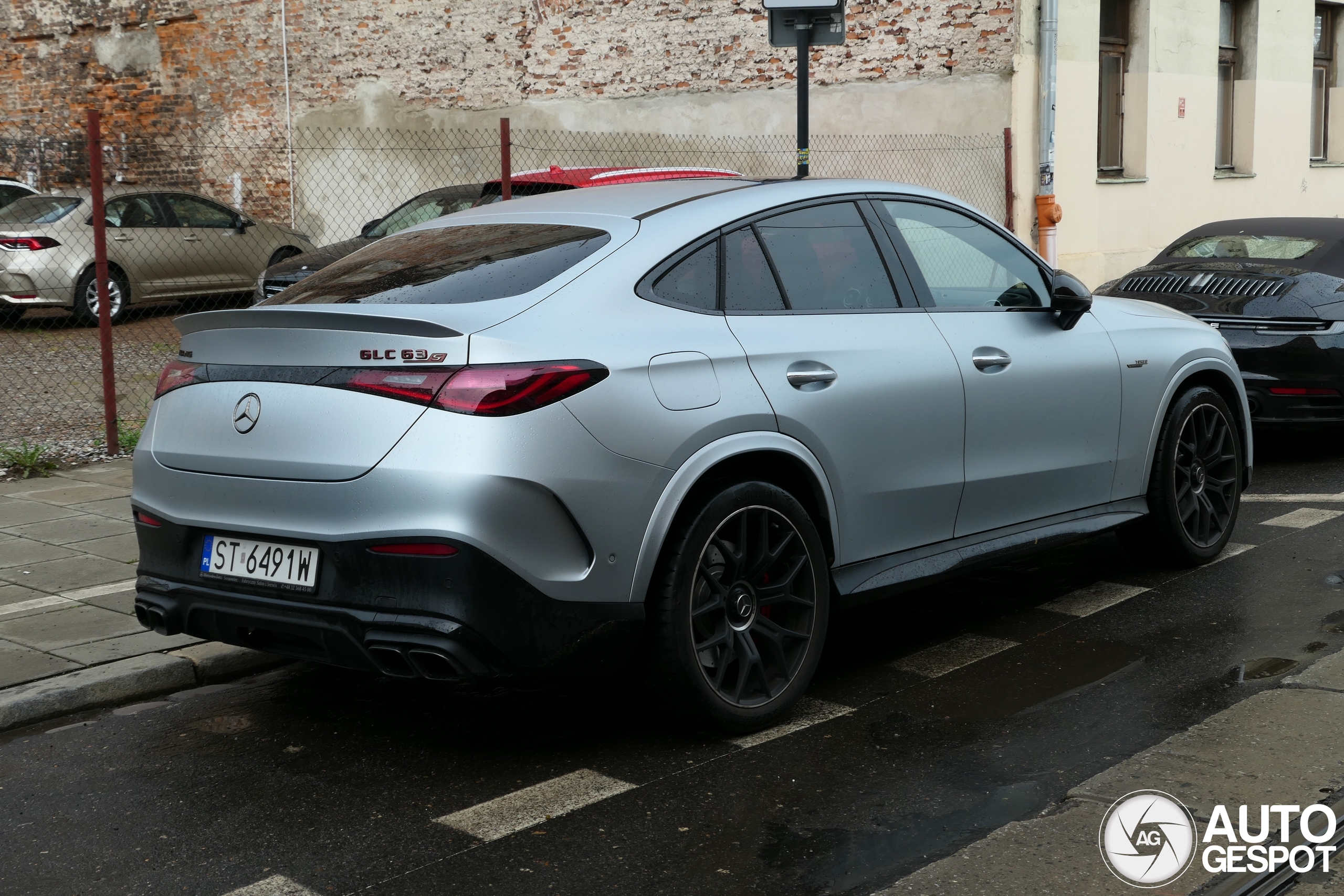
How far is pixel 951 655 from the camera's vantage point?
5250 mm

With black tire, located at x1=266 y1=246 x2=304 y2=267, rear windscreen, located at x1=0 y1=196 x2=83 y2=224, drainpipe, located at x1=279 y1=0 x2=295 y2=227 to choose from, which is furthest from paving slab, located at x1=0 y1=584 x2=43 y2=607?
drainpipe, located at x1=279 y1=0 x2=295 y2=227

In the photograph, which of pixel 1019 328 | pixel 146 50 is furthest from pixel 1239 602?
pixel 146 50

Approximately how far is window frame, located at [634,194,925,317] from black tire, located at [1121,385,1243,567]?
65.6 inches

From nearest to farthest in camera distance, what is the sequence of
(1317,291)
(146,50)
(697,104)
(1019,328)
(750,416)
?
(750,416), (1019,328), (1317,291), (697,104), (146,50)

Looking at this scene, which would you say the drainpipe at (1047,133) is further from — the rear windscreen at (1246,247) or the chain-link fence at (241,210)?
the rear windscreen at (1246,247)

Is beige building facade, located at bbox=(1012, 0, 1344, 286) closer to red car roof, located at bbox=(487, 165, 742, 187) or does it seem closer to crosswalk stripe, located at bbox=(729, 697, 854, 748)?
red car roof, located at bbox=(487, 165, 742, 187)

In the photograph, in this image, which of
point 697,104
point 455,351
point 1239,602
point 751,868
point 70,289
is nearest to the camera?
point 751,868

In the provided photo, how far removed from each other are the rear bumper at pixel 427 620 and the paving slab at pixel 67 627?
1.54 m

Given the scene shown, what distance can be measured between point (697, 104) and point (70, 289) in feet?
24.6

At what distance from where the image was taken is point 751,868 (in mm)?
3463

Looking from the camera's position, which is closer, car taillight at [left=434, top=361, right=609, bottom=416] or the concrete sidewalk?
car taillight at [left=434, top=361, right=609, bottom=416]

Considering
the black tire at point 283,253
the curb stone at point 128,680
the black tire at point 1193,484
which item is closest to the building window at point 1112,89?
the black tire at point 283,253

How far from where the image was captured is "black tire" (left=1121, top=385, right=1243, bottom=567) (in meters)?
6.04

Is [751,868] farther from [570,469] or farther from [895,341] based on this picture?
[895,341]
